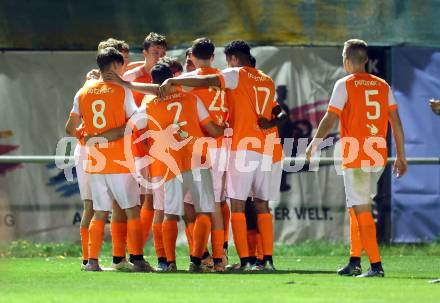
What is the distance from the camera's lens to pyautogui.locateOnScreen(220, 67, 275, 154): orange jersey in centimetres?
1368

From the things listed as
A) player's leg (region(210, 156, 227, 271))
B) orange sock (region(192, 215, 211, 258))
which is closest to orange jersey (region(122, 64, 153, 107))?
player's leg (region(210, 156, 227, 271))

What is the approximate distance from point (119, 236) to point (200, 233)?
937 millimetres

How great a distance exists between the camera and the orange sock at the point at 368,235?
12.9 metres

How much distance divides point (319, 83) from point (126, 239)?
5.44m

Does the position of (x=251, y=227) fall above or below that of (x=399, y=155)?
below

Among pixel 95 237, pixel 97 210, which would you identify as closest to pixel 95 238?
pixel 95 237

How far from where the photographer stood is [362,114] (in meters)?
13.1

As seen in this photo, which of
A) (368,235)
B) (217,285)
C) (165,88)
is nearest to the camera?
(217,285)

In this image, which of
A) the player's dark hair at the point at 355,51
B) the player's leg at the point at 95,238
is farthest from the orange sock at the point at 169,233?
the player's dark hair at the point at 355,51

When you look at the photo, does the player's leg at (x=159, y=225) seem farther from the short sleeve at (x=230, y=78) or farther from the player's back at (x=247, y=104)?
the short sleeve at (x=230, y=78)

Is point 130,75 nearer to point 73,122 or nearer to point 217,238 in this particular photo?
point 73,122

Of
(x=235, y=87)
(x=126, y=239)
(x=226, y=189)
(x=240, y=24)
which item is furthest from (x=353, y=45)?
(x=240, y=24)

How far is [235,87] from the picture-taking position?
44.8 ft

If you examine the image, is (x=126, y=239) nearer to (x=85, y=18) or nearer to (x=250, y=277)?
(x=250, y=277)
